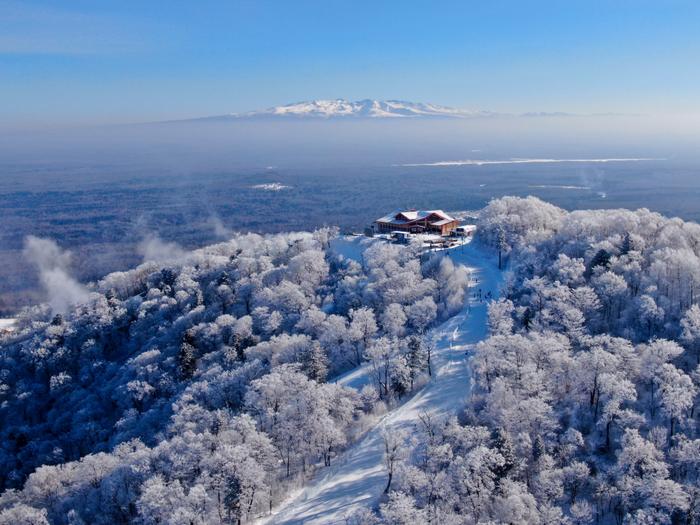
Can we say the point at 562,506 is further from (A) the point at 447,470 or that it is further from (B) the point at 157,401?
(B) the point at 157,401

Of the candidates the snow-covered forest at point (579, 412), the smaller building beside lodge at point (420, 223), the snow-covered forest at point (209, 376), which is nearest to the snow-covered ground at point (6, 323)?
the snow-covered forest at point (209, 376)

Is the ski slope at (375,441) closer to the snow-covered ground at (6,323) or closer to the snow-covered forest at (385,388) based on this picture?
the snow-covered forest at (385,388)

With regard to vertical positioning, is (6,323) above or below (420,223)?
below

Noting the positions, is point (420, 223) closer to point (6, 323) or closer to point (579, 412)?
point (579, 412)

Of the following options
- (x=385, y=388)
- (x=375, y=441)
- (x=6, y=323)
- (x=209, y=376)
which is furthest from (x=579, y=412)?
(x=6, y=323)

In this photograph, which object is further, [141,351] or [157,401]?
[141,351]

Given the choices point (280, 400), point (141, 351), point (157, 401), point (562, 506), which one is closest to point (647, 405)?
point (562, 506)

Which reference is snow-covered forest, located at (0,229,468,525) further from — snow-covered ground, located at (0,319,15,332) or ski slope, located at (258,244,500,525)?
snow-covered ground, located at (0,319,15,332)
